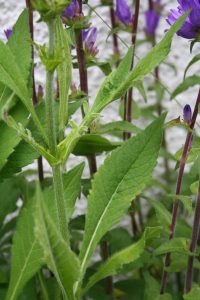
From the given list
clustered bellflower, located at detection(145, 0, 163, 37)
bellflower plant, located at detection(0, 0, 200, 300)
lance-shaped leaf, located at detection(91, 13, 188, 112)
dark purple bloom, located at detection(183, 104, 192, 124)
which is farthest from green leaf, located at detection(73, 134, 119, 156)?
clustered bellflower, located at detection(145, 0, 163, 37)

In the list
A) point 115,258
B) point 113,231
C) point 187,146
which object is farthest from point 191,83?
point 115,258

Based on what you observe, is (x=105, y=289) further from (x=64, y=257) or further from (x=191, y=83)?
(x=64, y=257)

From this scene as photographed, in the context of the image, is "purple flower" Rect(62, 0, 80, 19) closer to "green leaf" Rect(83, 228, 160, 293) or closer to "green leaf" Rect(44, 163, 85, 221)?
"green leaf" Rect(44, 163, 85, 221)

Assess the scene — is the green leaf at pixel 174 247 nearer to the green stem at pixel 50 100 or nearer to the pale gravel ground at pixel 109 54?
the green stem at pixel 50 100

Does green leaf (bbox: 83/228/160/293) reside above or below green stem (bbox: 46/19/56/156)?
below

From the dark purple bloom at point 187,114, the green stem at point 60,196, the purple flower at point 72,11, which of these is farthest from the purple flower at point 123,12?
the green stem at point 60,196

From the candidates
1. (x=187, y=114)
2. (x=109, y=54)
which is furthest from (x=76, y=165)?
(x=109, y=54)
